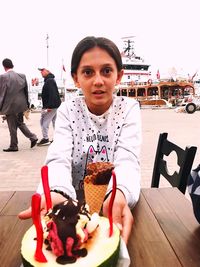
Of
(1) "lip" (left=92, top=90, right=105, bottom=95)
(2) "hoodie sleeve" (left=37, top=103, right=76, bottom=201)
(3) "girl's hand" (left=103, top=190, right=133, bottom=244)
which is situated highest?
(1) "lip" (left=92, top=90, right=105, bottom=95)

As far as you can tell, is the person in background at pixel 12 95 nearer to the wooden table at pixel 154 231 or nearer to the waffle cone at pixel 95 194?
the wooden table at pixel 154 231

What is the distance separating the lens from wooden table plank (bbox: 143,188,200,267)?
0.93 metres

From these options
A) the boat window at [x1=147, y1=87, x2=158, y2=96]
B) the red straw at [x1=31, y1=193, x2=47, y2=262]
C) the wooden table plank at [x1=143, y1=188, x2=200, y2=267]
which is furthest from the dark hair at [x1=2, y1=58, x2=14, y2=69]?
the boat window at [x1=147, y1=87, x2=158, y2=96]

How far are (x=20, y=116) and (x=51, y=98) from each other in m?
1.00

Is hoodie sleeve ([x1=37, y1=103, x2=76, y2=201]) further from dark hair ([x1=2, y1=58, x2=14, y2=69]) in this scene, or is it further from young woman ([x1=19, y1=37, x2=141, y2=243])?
dark hair ([x1=2, y1=58, x2=14, y2=69])

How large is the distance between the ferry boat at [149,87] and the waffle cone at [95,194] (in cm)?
2721

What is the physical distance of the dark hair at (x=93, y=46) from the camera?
1567 mm

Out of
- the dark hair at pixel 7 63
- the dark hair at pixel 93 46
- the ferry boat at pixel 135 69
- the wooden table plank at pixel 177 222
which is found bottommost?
the wooden table plank at pixel 177 222

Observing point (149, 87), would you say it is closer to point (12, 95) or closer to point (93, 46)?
point (12, 95)

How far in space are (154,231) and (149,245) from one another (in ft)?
0.37

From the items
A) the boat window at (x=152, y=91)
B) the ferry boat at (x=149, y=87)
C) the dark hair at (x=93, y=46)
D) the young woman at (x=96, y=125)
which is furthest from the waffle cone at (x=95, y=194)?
the boat window at (x=152, y=91)

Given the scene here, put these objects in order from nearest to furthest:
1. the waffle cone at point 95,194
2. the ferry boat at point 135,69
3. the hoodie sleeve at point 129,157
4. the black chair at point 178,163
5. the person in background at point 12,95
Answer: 1. the waffle cone at point 95,194
2. the hoodie sleeve at point 129,157
3. the black chair at point 178,163
4. the person in background at point 12,95
5. the ferry boat at point 135,69

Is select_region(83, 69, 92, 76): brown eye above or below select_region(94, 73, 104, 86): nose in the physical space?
above

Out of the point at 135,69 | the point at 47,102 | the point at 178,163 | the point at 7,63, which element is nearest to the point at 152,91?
the point at 135,69
